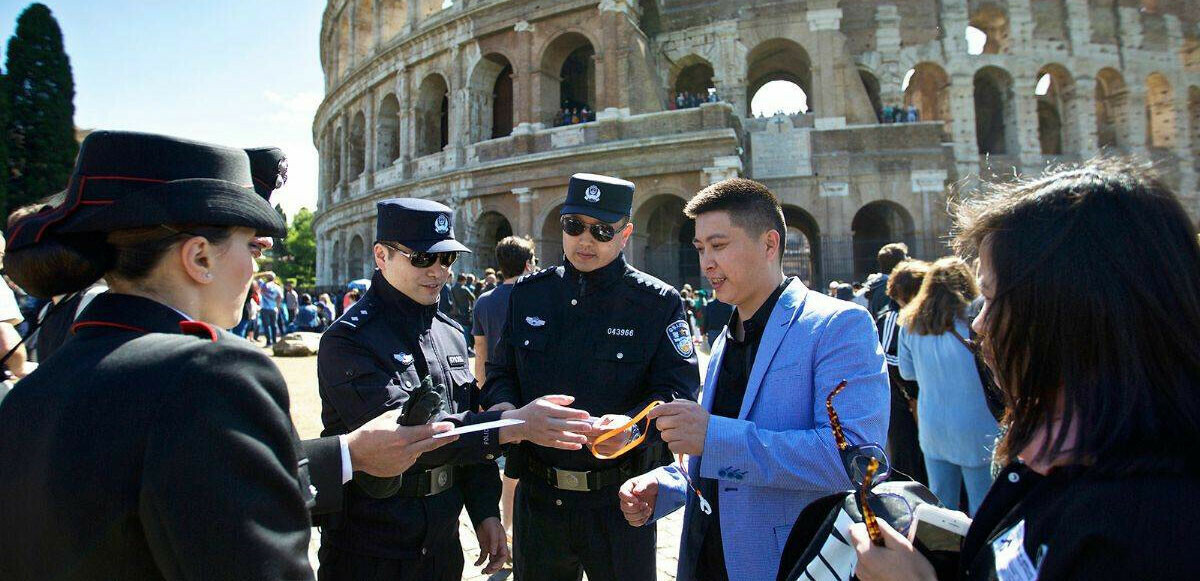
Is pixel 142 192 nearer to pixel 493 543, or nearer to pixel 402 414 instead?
pixel 402 414

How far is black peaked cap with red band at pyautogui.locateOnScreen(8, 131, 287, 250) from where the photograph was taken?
130cm

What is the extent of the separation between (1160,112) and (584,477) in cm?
3150

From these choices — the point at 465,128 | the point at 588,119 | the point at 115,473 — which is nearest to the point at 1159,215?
the point at 115,473

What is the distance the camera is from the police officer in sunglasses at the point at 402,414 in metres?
2.40

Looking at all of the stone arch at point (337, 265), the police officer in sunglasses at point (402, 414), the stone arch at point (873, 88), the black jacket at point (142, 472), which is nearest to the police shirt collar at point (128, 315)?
the black jacket at point (142, 472)

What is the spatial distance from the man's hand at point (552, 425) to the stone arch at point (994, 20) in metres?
26.2

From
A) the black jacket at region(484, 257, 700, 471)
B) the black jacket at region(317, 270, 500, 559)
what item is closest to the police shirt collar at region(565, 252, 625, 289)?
the black jacket at region(484, 257, 700, 471)

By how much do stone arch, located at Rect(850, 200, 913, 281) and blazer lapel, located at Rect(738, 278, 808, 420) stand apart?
18614mm

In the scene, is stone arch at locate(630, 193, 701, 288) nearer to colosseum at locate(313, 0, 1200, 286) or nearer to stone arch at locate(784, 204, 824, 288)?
colosseum at locate(313, 0, 1200, 286)

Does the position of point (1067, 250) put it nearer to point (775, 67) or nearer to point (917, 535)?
point (917, 535)

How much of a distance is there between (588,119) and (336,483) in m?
19.8

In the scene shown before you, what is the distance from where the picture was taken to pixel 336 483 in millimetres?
1842

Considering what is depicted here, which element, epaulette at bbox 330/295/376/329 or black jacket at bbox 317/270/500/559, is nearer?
black jacket at bbox 317/270/500/559

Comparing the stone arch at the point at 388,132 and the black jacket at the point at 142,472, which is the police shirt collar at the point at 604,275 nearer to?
the black jacket at the point at 142,472
